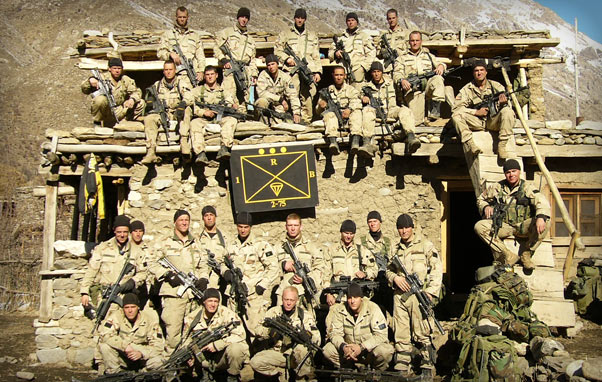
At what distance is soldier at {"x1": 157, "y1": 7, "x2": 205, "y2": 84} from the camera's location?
1209cm

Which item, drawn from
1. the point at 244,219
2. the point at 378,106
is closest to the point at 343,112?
the point at 378,106

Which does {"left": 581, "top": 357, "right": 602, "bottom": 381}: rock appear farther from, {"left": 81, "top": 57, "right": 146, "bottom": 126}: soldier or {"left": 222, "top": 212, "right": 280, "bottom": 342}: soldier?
{"left": 81, "top": 57, "right": 146, "bottom": 126}: soldier

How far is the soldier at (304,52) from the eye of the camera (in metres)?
12.2

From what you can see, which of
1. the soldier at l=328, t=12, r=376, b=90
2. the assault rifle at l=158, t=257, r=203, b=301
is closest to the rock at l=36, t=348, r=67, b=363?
the assault rifle at l=158, t=257, r=203, b=301

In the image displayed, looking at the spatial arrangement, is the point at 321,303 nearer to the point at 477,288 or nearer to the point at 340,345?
the point at 340,345

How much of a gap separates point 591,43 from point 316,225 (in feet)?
153

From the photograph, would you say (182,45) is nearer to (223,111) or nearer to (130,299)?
(223,111)

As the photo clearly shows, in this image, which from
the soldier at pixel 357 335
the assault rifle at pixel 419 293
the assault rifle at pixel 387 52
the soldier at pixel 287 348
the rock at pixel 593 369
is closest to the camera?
the rock at pixel 593 369

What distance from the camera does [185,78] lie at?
11688mm

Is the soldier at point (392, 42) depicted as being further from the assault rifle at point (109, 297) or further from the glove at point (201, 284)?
the assault rifle at point (109, 297)

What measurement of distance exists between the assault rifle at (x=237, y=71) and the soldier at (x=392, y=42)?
8.58 feet

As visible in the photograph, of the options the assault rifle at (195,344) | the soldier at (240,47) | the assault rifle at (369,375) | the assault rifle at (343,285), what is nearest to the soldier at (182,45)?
the soldier at (240,47)

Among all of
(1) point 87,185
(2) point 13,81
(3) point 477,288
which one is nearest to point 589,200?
(3) point 477,288

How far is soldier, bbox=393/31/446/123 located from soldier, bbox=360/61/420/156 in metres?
0.31
